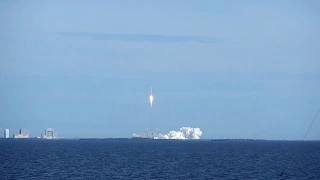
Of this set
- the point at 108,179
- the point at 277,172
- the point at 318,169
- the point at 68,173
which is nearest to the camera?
the point at 108,179

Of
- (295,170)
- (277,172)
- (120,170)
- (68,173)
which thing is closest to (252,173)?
(277,172)

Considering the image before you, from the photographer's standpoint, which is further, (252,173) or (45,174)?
(252,173)

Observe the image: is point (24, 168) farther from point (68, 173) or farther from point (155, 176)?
point (155, 176)

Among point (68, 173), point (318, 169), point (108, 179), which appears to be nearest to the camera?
point (108, 179)

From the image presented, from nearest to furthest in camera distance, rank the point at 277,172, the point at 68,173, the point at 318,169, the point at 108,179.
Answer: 1. the point at 108,179
2. the point at 68,173
3. the point at 277,172
4. the point at 318,169

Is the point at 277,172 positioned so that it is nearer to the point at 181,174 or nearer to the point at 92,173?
the point at 181,174

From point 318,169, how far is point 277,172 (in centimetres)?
1290

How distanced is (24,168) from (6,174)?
1308 cm

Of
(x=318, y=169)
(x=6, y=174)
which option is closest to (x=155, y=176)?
(x=6, y=174)

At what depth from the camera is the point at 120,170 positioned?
115m

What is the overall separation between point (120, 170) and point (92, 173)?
8.60 m

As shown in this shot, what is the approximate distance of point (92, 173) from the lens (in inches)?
4230

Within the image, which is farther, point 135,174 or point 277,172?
point 277,172

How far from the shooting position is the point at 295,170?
392 ft
